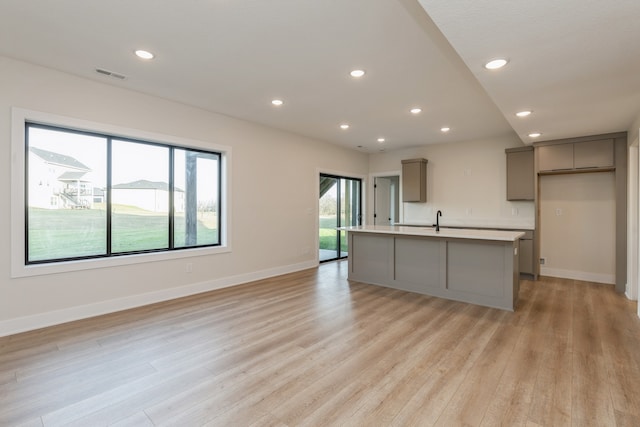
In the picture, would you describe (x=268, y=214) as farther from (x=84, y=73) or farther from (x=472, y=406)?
(x=472, y=406)

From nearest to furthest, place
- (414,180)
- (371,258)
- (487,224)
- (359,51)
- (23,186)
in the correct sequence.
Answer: (359,51), (23,186), (371,258), (487,224), (414,180)

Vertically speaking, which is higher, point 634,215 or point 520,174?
point 520,174

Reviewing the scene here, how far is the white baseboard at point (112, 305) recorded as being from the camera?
122 inches

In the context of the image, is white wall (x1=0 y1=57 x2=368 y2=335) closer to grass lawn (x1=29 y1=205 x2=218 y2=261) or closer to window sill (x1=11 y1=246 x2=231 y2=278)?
window sill (x1=11 y1=246 x2=231 y2=278)

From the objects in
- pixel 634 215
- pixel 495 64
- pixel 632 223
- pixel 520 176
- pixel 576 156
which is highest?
pixel 495 64

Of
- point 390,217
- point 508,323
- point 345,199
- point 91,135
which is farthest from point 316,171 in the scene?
point 508,323

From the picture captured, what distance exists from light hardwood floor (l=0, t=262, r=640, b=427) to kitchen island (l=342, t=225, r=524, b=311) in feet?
0.97

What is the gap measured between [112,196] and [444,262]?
4319 millimetres

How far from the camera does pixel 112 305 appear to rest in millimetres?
3703

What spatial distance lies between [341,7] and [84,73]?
9.53 feet

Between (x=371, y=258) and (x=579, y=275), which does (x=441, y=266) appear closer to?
(x=371, y=258)

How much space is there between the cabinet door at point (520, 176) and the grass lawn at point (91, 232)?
5586mm

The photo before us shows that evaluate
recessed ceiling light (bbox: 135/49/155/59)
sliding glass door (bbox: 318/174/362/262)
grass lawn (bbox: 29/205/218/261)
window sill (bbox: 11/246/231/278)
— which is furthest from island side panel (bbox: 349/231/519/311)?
recessed ceiling light (bbox: 135/49/155/59)

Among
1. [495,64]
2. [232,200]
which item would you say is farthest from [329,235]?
[495,64]
